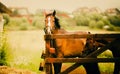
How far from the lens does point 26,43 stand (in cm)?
1146

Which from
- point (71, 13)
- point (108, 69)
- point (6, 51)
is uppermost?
point (71, 13)

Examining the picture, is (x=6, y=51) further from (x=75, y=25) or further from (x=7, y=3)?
(x=75, y=25)

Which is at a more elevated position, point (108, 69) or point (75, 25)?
point (75, 25)

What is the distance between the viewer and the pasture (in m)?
10.2

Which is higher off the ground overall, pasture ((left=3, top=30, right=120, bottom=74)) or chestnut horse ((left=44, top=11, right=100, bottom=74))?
chestnut horse ((left=44, top=11, right=100, bottom=74))

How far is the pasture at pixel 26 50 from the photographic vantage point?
10.2 metres

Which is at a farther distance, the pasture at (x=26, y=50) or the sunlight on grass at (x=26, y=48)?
the sunlight on grass at (x=26, y=48)

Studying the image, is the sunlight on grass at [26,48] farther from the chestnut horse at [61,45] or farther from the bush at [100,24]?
the chestnut horse at [61,45]

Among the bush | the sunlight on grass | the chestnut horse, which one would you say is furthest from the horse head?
the bush

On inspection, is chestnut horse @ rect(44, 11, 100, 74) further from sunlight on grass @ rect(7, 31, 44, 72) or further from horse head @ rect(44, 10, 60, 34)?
sunlight on grass @ rect(7, 31, 44, 72)

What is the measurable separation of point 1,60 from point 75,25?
13.4 feet

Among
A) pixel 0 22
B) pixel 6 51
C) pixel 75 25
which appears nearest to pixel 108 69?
pixel 75 25

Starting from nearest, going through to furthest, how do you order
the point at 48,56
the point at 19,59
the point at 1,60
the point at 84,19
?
1. the point at 48,56
2. the point at 1,60
3. the point at 19,59
4. the point at 84,19

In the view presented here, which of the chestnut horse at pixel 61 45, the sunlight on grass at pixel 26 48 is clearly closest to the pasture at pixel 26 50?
the sunlight on grass at pixel 26 48
